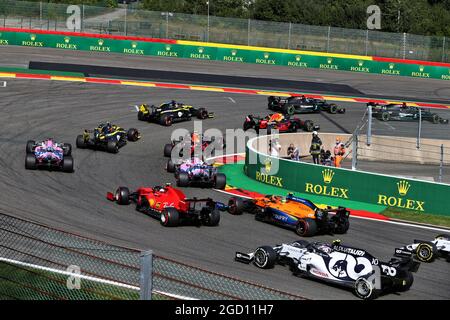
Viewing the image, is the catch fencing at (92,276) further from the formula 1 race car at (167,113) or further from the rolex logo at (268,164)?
the formula 1 race car at (167,113)

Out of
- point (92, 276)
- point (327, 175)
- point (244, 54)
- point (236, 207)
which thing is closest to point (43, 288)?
point (92, 276)

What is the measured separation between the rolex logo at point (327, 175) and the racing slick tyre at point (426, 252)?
7443 mm

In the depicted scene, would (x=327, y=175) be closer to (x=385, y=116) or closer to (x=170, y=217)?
(x=170, y=217)

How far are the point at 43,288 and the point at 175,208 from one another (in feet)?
33.5

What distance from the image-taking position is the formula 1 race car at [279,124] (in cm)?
3738

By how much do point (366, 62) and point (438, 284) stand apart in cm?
4178

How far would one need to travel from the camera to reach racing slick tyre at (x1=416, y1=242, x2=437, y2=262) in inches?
770

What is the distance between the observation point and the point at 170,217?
2142cm

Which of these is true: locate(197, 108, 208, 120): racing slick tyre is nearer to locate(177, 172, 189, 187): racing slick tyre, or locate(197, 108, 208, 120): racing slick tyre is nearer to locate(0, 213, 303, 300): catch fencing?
locate(177, 172, 189, 187): racing slick tyre

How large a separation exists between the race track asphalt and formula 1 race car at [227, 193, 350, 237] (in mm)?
241

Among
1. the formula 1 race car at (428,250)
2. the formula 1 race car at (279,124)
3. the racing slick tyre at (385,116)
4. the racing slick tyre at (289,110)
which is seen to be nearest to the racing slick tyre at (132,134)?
the formula 1 race car at (279,124)

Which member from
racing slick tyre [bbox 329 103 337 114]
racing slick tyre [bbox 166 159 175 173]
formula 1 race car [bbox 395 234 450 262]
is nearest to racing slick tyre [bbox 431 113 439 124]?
racing slick tyre [bbox 329 103 337 114]

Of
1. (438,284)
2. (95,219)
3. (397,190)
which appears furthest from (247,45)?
(438,284)
